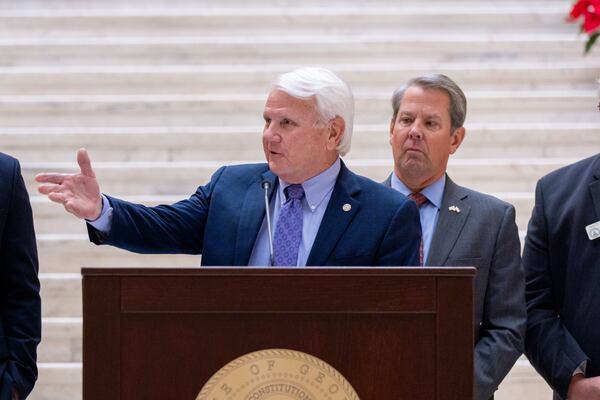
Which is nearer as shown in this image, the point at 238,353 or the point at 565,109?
the point at 238,353

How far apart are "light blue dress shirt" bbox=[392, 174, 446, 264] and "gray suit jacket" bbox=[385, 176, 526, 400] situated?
2 cm

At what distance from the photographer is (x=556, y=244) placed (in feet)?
11.7

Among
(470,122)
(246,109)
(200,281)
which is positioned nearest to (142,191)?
(246,109)

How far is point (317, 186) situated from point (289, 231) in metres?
0.17

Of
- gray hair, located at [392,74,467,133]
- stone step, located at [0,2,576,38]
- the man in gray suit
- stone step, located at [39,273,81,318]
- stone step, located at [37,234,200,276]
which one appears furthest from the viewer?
stone step, located at [0,2,576,38]

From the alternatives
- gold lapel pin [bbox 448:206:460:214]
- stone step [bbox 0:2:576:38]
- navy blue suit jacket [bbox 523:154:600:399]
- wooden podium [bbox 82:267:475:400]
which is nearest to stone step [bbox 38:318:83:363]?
stone step [bbox 0:2:576:38]

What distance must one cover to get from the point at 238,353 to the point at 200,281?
155 mm

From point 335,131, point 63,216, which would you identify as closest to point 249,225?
point 335,131

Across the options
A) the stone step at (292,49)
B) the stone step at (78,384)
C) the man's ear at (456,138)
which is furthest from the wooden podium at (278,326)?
the stone step at (292,49)

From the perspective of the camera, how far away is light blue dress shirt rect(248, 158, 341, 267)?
2.96 meters

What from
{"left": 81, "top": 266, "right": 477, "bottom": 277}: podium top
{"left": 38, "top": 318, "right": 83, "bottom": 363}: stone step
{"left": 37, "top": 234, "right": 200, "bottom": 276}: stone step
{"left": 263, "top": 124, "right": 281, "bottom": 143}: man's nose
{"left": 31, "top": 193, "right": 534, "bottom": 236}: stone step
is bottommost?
{"left": 38, "top": 318, "right": 83, "bottom": 363}: stone step

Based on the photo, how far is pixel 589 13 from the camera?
180 cm

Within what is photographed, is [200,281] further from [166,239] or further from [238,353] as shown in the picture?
[166,239]

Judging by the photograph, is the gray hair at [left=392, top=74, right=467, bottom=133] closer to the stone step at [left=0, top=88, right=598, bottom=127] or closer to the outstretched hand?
the outstretched hand
